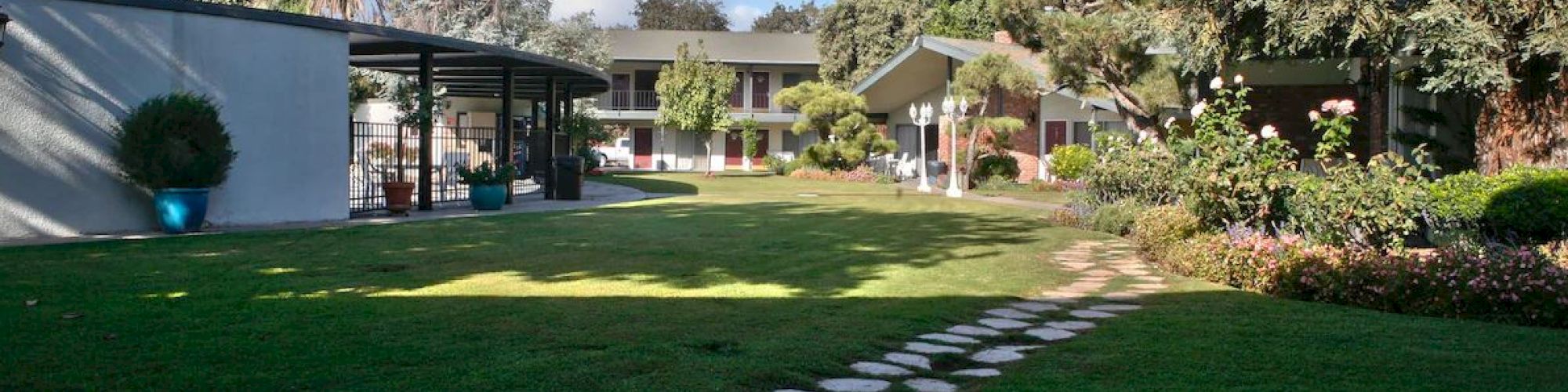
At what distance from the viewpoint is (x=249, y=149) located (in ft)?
52.2

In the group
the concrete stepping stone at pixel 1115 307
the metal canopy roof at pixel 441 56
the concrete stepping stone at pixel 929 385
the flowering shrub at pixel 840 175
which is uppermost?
the metal canopy roof at pixel 441 56

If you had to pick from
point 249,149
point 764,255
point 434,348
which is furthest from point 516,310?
point 249,149

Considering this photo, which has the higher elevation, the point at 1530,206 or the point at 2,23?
the point at 2,23

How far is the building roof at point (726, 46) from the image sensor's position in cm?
5047

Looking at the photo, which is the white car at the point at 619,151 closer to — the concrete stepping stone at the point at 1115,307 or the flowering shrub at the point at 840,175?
the flowering shrub at the point at 840,175

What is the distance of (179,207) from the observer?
14.4 metres

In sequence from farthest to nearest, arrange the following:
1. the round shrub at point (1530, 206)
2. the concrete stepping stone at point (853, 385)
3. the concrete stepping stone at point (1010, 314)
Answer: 1. the round shrub at point (1530, 206)
2. the concrete stepping stone at point (1010, 314)
3. the concrete stepping stone at point (853, 385)

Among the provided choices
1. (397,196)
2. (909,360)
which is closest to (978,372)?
(909,360)

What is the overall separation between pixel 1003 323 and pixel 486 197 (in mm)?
13221

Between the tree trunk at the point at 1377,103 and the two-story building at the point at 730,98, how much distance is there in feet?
112

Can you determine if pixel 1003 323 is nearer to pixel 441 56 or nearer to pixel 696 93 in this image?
pixel 441 56

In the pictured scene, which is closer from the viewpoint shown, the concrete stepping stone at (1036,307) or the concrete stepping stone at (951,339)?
the concrete stepping stone at (951,339)

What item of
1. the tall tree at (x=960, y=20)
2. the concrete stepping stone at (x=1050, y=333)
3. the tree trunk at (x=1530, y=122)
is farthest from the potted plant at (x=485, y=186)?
the tall tree at (x=960, y=20)

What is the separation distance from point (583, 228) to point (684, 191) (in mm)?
12374
